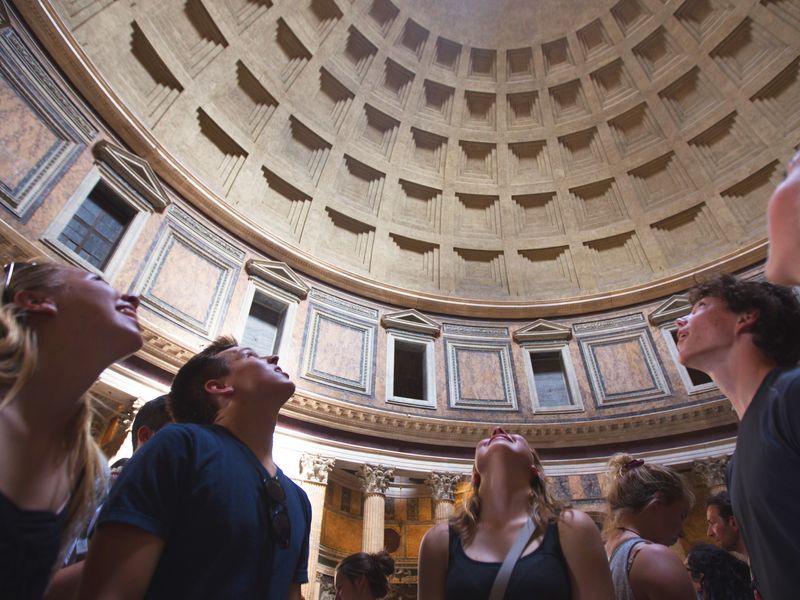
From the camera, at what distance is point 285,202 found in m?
15.3

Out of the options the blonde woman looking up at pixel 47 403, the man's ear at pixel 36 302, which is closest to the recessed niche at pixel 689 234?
the blonde woman looking up at pixel 47 403

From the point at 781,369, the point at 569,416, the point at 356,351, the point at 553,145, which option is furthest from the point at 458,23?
the point at 781,369

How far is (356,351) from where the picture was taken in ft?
44.3

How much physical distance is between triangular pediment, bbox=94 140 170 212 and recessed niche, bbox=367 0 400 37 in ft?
36.5

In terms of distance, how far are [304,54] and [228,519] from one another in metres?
17.4

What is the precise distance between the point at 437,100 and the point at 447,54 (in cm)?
194

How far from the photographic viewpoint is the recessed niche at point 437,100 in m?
18.8

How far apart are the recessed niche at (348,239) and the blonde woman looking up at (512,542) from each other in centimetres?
1342

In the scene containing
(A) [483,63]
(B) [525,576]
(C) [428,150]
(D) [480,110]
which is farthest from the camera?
(D) [480,110]

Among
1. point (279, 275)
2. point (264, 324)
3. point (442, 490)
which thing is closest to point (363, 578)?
point (442, 490)

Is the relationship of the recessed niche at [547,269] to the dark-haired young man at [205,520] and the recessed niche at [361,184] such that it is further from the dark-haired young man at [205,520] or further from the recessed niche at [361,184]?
the dark-haired young man at [205,520]

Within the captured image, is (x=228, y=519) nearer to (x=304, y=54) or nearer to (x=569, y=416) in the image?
(x=569, y=416)

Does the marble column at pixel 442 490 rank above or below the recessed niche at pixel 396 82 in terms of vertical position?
below

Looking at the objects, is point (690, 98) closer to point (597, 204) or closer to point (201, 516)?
point (597, 204)
